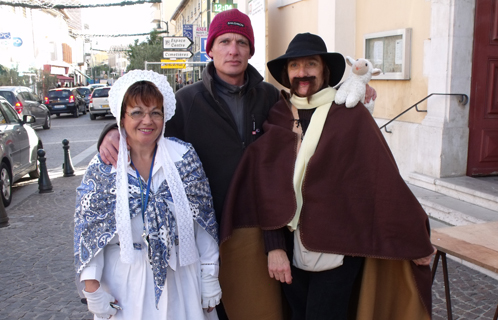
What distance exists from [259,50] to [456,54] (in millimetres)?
7936

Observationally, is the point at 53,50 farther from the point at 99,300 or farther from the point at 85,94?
the point at 99,300

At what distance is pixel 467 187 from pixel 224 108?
394 cm

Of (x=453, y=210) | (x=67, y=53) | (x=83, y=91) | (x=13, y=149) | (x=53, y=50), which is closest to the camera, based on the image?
(x=453, y=210)

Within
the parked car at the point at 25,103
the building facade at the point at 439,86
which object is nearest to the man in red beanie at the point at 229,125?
the building facade at the point at 439,86

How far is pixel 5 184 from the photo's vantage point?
25.6ft

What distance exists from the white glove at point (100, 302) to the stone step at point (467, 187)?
14.3 feet

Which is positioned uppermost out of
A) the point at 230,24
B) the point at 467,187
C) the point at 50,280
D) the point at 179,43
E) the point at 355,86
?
the point at 179,43

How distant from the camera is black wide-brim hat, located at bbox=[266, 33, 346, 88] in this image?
2.50 m

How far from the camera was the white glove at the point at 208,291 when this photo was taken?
97.3 inches

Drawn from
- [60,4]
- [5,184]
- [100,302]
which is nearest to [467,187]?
[100,302]

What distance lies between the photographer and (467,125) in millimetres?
6109

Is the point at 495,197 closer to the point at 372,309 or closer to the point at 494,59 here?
the point at 494,59

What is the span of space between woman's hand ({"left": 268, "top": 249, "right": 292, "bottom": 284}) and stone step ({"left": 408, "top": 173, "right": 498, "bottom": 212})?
357 cm

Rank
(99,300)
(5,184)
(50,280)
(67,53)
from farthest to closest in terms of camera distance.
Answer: (67,53), (5,184), (50,280), (99,300)
